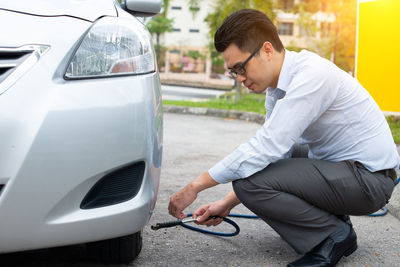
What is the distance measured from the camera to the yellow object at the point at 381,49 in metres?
4.32

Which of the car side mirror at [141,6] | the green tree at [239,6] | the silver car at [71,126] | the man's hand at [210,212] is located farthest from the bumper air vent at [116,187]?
the green tree at [239,6]

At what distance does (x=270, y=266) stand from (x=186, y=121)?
228 inches

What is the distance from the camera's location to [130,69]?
1.71m

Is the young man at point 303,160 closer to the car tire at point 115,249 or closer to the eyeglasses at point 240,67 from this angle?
the eyeglasses at point 240,67

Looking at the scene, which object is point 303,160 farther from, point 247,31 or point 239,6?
point 239,6

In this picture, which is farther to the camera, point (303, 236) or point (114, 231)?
point (303, 236)

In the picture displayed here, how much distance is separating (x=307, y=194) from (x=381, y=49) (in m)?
2.79

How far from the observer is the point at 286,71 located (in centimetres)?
208

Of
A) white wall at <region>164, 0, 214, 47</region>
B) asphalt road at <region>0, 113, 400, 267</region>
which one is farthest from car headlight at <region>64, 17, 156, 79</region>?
white wall at <region>164, 0, 214, 47</region>

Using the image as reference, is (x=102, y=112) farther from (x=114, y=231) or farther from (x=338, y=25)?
(x=338, y=25)

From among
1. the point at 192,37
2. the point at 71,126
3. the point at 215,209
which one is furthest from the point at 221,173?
the point at 192,37

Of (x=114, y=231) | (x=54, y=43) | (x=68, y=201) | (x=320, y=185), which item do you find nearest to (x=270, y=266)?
(x=320, y=185)

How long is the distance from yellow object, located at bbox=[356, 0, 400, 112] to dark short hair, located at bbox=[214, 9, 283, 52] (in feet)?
8.41

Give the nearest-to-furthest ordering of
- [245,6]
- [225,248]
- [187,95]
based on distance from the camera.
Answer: [225,248] < [245,6] < [187,95]
